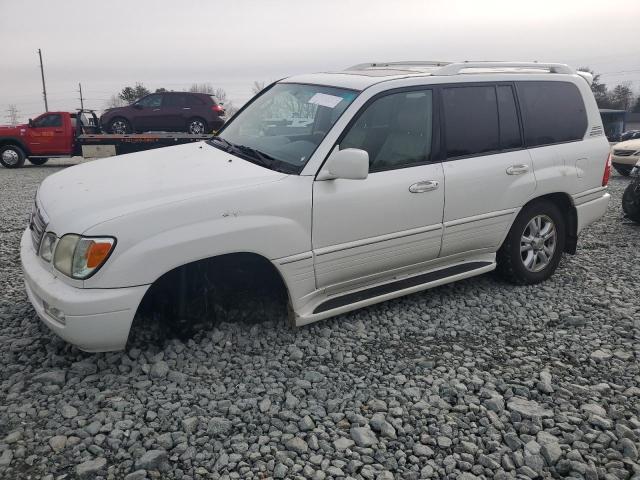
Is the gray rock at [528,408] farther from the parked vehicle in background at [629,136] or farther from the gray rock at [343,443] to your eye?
the parked vehicle in background at [629,136]

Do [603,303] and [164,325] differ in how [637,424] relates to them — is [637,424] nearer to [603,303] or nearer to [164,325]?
[603,303]

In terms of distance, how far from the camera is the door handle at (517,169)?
14.3ft

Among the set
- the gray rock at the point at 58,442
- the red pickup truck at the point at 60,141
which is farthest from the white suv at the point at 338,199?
the red pickup truck at the point at 60,141

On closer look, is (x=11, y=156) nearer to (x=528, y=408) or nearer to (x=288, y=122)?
(x=288, y=122)

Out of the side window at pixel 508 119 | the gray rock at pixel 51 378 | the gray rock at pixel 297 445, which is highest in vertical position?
the side window at pixel 508 119

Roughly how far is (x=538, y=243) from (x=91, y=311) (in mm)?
3722

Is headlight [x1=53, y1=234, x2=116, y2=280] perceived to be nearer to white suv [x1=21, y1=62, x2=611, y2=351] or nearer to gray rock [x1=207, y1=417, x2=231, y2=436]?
white suv [x1=21, y1=62, x2=611, y2=351]

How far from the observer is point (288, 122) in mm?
4129

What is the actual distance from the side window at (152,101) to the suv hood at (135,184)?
1406 centimetres

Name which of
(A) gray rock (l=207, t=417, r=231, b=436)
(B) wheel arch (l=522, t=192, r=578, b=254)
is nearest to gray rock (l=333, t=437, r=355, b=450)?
(A) gray rock (l=207, t=417, r=231, b=436)

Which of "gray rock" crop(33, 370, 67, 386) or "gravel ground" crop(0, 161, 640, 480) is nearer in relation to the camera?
"gravel ground" crop(0, 161, 640, 480)

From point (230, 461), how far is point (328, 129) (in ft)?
7.19

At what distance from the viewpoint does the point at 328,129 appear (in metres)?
3.70

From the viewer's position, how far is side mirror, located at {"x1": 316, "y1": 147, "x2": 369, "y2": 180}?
3.37 metres
